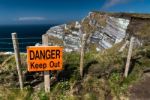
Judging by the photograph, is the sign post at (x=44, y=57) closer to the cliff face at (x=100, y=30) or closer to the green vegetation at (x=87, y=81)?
the green vegetation at (x=87, y=81)

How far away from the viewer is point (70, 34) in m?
66.8

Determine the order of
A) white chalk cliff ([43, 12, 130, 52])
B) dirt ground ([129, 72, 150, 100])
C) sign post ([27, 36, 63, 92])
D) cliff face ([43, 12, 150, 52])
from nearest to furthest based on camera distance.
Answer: sign post ([27, 36, 63, 92]) → dirt ground ([129, 72, 150, 100]) → cliff face ([43, 12, 150, 52]) → white chalk cliff ([43, 12, 130, 52])

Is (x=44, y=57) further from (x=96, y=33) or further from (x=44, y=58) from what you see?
(x=96, y=33)

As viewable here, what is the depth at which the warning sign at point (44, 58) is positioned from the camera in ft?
38.4

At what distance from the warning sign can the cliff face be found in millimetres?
27987

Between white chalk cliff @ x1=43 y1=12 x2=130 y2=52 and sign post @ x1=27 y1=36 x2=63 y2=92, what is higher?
sign post @ x1=27 y1=36 x2=63 y2=92

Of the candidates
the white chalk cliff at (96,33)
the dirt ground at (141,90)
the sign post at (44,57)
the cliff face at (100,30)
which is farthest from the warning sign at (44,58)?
the white chalk cliff at (96,33)

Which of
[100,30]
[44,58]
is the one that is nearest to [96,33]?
[100,30]

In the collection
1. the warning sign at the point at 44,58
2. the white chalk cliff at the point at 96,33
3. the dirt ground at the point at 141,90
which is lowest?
the white chalk cliff at the point at 96,33

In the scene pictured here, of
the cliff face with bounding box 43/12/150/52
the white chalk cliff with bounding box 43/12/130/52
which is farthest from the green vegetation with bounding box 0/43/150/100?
the white chalk cliff with bounding box 43/12/130/52

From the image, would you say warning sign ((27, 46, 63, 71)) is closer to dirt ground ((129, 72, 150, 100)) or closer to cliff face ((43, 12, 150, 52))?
dirt ground ((129, 72, 150, 100))

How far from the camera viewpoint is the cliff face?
47641 millimetres

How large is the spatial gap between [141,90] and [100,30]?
47.5m

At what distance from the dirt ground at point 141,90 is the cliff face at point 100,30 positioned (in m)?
25.8
